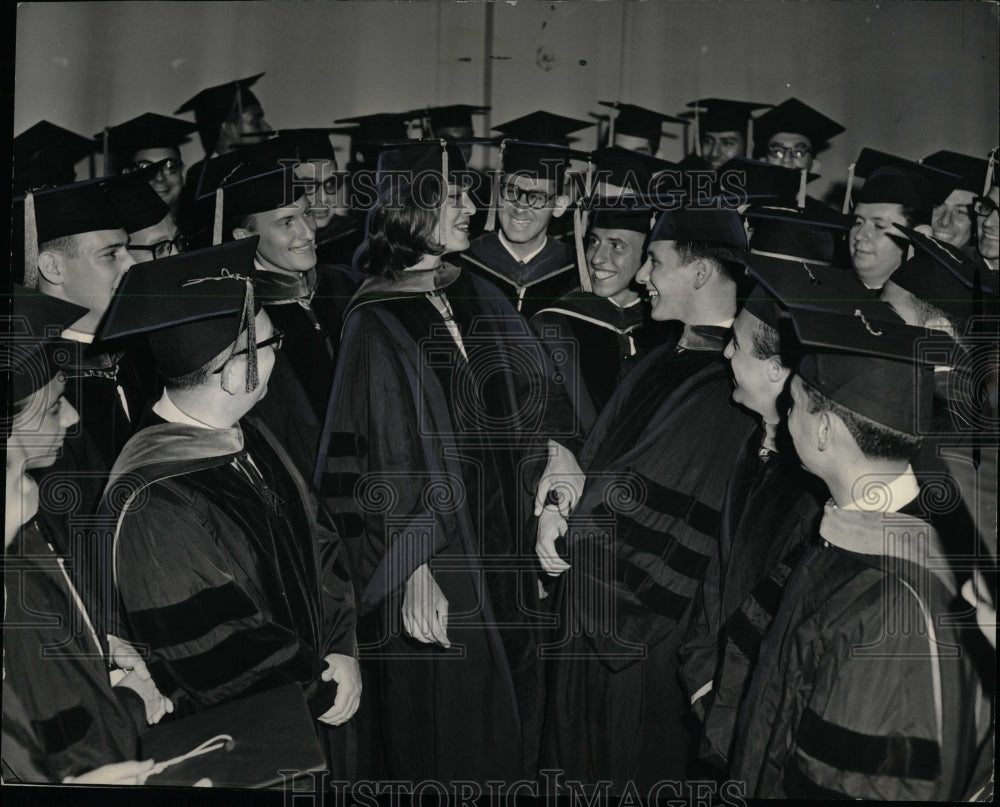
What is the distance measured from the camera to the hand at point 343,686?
3211 mm

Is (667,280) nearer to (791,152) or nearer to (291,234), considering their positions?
(791,152)

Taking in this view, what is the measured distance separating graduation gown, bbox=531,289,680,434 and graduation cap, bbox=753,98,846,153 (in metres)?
0.61

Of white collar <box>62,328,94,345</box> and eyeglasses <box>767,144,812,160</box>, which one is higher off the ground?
eyeglasses <box>767,144,812,160</box>

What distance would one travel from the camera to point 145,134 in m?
3.26

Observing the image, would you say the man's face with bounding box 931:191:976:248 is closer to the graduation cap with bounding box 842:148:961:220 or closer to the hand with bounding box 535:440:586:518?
the graduation cap with bounding box 842:148:961:220

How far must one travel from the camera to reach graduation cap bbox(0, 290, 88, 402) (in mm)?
3203

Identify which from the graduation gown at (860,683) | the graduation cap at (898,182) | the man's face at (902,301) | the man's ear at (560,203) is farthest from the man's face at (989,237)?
the man's ear at (560,203)

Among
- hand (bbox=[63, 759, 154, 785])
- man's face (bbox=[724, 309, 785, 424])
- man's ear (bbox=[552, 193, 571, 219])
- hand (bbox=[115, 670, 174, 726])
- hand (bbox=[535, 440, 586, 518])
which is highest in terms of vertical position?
man's ear (bbox=[552, 193, 571, 219])

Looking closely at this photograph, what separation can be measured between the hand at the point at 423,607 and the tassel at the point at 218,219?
113cm

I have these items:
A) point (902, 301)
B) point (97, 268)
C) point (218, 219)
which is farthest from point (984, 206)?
point (97, 268)

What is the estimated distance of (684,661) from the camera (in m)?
3.20

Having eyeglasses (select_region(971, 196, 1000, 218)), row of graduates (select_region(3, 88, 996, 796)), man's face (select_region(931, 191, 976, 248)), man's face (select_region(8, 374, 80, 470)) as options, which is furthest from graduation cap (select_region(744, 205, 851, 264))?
man's face (select_region(8, 374, 80, 470))

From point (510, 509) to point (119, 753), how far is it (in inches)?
52.1

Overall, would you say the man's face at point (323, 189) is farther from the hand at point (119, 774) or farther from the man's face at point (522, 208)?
the hand at point (119, 774)
